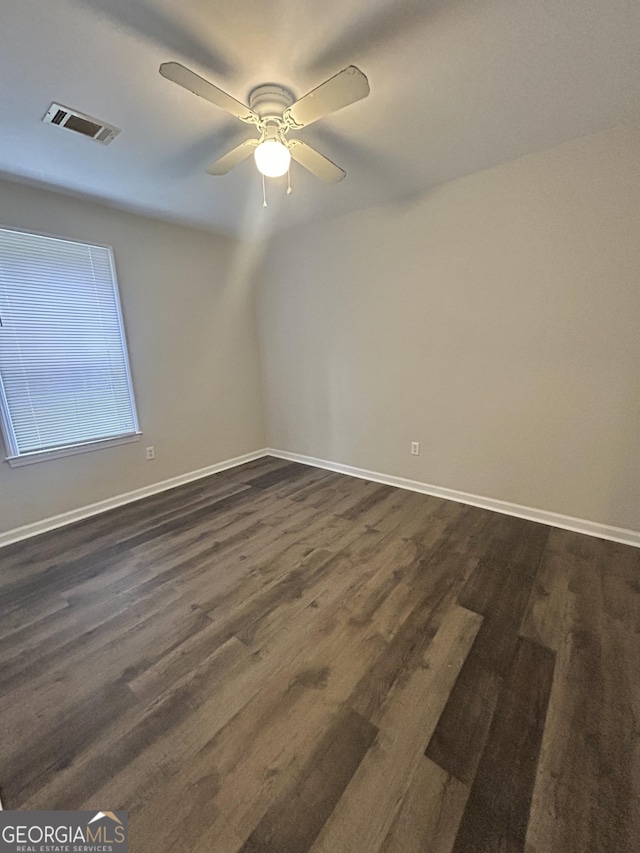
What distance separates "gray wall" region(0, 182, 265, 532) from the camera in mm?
2680

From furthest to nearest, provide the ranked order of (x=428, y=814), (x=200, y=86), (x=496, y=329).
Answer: (x=496, y=329)
(x=200, y=86)
(x=428, y=814)

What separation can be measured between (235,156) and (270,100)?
0.32m

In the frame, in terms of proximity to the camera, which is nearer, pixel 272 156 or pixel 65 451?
pixel 272 156

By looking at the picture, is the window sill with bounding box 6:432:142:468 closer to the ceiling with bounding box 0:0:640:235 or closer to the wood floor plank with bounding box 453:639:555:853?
the ceiling with bounding box 0:0:640:235

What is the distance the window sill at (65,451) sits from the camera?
103 inches

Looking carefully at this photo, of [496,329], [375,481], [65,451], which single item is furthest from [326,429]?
[65,451]

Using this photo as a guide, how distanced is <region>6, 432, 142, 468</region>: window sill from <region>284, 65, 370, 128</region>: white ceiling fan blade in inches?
110

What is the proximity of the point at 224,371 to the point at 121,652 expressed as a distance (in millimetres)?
2923

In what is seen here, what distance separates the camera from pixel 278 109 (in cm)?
168

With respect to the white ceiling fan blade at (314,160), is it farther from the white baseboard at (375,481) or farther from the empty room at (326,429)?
the white baseboard at (375,481)

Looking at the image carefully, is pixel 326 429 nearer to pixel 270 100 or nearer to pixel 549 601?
pixel 549 601

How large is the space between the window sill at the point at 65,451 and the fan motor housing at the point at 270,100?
2709 mm

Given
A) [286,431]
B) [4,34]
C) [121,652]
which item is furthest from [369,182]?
[121,652]

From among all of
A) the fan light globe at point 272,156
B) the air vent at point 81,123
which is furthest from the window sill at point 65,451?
the fan light globe at point 272,156
